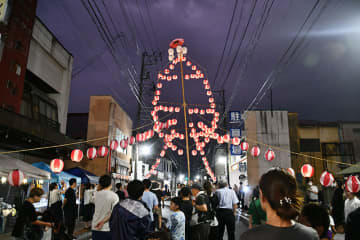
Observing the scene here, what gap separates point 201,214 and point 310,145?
76.3ft

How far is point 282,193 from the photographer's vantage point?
6.44 feet

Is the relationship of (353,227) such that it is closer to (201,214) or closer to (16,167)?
(201,214)

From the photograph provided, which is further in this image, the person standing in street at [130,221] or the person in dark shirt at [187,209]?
the person in dark shirt at [187,209]

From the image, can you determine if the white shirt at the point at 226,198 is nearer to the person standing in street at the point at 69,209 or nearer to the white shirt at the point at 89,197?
the person standing in street at the point at 69,209

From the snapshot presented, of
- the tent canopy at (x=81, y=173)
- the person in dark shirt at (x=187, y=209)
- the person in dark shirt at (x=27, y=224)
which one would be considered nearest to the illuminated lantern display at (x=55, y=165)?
the person in dark shirt at (x=27, y=224)

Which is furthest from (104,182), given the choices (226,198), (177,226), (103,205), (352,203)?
(352,203)

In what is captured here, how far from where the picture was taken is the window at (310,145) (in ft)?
83.5

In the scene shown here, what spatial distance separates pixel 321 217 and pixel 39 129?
48.5ft

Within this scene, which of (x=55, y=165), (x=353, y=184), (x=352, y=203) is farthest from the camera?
(x=55, y=165)

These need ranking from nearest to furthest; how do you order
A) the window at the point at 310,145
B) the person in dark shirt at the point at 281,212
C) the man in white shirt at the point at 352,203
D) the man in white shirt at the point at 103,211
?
1. the person in dark shirt at the point at 281,212
2. the man in white shirt at the point at 103,211
3. the man in white shirt at the point at 352,203
4. the window at the point at 310,145

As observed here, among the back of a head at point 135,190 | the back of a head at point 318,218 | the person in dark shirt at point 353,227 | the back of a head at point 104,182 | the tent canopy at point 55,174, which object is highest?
the tent canopy at point 55,174

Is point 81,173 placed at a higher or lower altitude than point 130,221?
higher

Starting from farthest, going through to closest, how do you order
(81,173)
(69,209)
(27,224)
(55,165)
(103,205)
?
(81,173)
(55,165)
(69,209)
(27,224)
(103,205)

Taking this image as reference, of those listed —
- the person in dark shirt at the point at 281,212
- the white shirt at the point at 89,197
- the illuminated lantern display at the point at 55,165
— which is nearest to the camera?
the person in dark shirt at the point at 281,212
